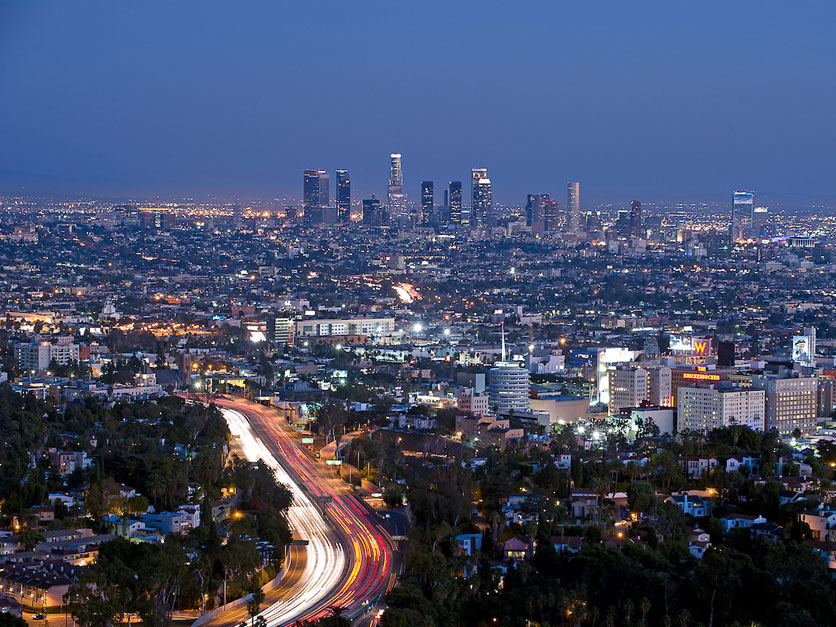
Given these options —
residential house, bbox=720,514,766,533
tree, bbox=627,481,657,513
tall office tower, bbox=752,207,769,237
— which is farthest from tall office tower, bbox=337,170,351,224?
residential house, bbox=720,514,766,533

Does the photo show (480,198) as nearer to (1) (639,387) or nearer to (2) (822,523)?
(1) (639,387)

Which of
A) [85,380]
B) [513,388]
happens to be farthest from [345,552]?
[85,380]

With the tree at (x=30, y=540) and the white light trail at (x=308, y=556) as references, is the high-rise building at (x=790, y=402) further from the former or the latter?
the tree at (x=30, y=540)

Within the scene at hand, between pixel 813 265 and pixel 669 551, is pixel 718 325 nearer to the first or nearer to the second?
pixel 813 265

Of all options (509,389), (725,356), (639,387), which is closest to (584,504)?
(509,389)

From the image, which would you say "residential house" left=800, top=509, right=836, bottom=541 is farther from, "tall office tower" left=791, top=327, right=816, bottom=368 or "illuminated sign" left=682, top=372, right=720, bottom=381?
"tall office tower" left=791, top=327, right=816, bottom=368

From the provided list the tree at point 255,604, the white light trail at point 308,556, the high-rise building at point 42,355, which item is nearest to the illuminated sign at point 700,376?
the white light trail at point 308,556
